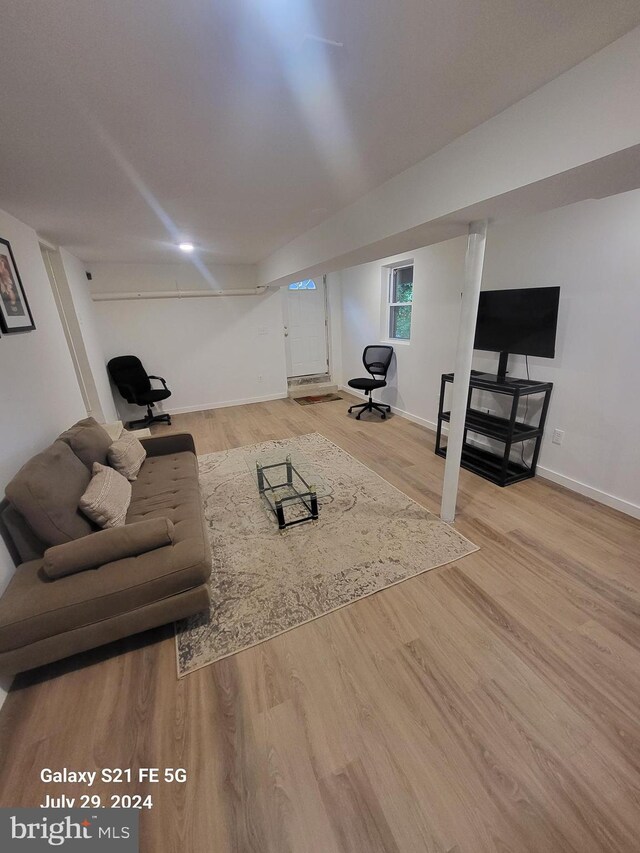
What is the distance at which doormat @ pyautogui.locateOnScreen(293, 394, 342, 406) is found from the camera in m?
5.68

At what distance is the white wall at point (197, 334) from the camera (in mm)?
4719

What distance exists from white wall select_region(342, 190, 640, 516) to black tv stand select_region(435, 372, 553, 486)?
10cm

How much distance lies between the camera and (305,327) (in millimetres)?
6176

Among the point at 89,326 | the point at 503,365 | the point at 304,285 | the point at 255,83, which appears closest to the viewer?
the point at 255,83

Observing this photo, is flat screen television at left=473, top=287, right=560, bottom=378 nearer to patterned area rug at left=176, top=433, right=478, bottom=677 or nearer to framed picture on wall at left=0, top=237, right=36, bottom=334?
patterned area rug at left=176, top=433, right=478, bottom=677

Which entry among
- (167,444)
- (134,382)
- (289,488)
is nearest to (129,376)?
(134,382)

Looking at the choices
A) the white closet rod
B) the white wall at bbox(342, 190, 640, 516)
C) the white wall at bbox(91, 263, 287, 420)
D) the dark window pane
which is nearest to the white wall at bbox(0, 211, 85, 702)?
the white closet rod

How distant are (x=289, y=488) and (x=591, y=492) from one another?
8.09ft

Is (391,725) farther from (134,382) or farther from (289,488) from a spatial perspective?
(134,382)

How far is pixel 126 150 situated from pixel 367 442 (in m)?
3.21

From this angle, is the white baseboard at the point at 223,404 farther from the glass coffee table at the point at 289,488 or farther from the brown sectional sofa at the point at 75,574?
the brown sectional sofa at the point at 75,574

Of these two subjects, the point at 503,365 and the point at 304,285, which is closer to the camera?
the point at 503,365

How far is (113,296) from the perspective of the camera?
14.9 ft

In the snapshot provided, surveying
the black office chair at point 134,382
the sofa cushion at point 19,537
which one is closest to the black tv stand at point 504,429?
the sofa cushion at point 19,537
